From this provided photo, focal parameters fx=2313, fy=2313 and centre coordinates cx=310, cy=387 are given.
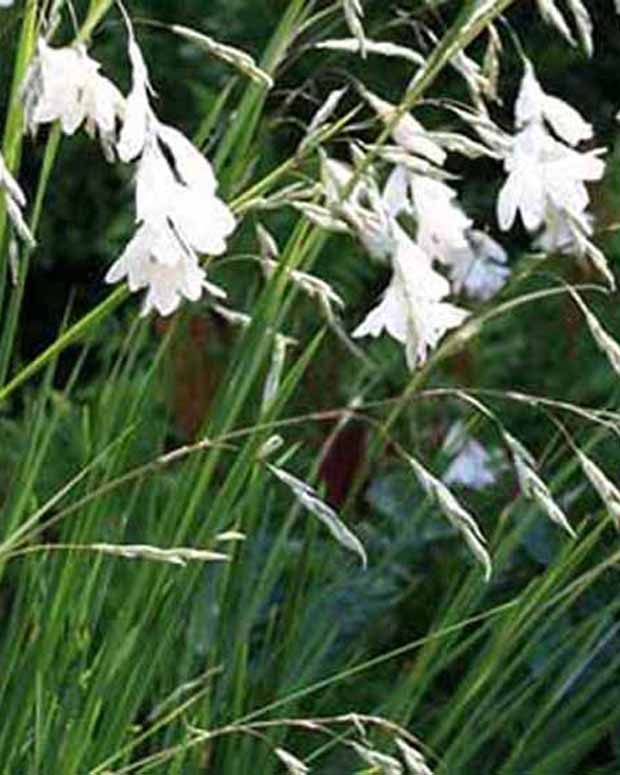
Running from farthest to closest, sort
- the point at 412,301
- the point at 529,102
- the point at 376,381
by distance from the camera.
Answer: the point at 376,381
the point at 529,102
the point at 412,301

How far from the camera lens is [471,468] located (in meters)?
2.83

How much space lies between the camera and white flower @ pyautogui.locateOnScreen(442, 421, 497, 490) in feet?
9.15

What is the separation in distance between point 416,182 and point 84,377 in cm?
327

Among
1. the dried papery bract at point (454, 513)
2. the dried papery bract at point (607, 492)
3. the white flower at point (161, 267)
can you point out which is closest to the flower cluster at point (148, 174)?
the white flower at point (161, 267)

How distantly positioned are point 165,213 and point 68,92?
136 mm

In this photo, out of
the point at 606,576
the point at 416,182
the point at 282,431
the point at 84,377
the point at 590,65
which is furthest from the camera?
the point at 84,377

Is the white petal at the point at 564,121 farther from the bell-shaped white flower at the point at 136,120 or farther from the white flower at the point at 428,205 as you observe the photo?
the bell-shaped white flower at the point at 136,120

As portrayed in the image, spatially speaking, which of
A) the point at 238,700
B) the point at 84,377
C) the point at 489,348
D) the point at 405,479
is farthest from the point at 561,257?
the point at 84,377

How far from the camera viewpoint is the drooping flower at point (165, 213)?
1680 millimetres

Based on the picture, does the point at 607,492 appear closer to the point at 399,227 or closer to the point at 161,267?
the point at 399,227

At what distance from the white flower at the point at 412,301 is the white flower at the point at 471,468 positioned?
0.89m

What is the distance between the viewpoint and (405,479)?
9.78ft

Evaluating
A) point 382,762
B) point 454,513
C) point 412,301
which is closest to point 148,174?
point 412,301

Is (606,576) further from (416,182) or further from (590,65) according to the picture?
(590,65)
